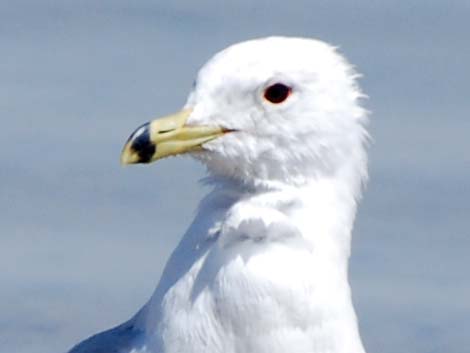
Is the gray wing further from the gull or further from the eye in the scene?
the eye

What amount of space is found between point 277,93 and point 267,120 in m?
0.14

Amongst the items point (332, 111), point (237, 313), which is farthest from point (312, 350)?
point (332, 111)

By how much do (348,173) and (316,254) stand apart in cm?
42

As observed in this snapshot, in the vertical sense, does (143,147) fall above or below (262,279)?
above

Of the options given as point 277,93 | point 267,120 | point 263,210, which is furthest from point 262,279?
point 277,93

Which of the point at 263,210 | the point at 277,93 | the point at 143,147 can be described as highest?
the point at 277,93

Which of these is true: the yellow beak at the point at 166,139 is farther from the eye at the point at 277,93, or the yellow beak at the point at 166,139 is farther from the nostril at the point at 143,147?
the eye at the point at 277,93

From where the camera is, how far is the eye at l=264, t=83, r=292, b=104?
10781 mm

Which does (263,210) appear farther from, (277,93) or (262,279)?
(277,93)

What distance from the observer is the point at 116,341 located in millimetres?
10898

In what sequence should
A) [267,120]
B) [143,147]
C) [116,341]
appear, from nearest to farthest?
[143,147] → [267,120] → [116,341]

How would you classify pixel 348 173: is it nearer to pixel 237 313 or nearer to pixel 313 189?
pixel 313 189

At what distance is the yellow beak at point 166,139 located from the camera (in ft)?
34.8

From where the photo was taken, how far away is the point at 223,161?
1073cm
